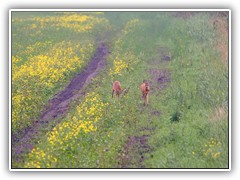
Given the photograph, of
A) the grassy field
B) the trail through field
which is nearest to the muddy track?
the grassy field

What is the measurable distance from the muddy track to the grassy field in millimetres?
204

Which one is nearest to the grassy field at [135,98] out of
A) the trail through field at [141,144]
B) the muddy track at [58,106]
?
the trail through field at [141,144]

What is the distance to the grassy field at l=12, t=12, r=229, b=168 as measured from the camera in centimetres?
1043

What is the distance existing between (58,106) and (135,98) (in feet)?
7.75

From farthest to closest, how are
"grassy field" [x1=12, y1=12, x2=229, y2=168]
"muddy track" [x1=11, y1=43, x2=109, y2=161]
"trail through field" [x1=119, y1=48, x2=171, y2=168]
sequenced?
"muddy track" [x1=11, y1=43, x2=109, y2=161], "grassy field" [x1=12, y1=12, x2=229, y2=168], "trail through field" [x1=119, y1=48, x2=171, y2=168]

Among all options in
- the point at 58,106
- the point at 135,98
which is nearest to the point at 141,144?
the point at 135,98

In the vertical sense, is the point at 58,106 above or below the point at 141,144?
above

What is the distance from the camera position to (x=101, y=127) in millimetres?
11867

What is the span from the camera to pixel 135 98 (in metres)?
14.2

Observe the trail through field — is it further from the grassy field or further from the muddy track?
the muddy track

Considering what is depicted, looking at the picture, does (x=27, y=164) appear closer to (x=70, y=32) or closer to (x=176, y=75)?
(x=176, y=75)

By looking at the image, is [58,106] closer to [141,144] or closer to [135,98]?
[135,98]
